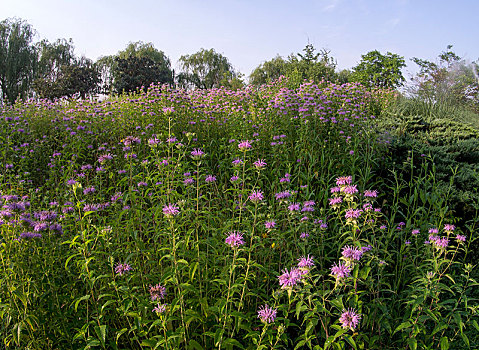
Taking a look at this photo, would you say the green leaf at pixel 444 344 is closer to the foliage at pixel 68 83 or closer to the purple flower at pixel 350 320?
the purple flower at pixel 350 320

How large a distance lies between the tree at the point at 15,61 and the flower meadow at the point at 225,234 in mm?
Answer: 18620

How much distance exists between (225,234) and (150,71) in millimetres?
17240

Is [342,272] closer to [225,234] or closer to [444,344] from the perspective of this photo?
[444,344]

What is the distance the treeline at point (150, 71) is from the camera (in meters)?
14.4

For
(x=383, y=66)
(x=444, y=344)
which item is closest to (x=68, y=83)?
(x=444, y=344)

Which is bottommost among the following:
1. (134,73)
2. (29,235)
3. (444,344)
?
(444,344)

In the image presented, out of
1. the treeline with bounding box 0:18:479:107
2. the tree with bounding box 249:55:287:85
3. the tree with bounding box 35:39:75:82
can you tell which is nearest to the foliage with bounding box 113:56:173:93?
the treeline with bounding box 0:18:479:107

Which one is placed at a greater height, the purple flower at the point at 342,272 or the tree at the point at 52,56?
the tree at the point at 52,56

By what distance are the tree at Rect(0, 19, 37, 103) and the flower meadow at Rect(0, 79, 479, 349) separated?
1862cm

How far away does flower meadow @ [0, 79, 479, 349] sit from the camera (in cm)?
173

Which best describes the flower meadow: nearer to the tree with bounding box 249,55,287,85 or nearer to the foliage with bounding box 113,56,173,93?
the foliage with bounding box 113,56,173,93

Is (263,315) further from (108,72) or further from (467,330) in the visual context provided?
(108,72)

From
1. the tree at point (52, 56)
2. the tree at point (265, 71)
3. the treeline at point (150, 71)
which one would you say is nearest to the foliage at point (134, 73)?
the treeline at point (150, 71)

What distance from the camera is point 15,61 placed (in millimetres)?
21688
